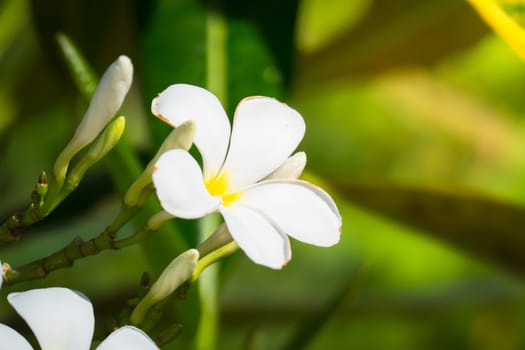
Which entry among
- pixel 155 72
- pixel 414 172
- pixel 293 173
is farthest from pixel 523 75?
pixel 293 173

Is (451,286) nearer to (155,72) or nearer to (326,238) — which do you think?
(155,72)

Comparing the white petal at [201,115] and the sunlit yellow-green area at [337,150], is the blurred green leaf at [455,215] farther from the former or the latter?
the white petal at [201,115]

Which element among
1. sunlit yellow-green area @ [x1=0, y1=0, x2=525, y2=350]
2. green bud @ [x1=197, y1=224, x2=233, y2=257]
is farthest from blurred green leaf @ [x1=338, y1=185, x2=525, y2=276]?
green bud @ [x1=197, y1=224, x2=233, y2=257]

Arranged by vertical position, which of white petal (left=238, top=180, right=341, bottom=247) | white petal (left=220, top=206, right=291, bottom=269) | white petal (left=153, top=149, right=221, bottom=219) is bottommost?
white petal (left=238, top=180, right=341, bottom=247)

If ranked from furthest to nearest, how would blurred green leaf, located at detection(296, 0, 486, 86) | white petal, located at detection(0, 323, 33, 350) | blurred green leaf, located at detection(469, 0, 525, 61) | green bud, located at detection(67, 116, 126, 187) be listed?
blurred green leaf, located at detection(296, 0, 486, 86), blurred green leaf, located at detection(469, 0, 525, 61), green bud, located at detection(67, 116, 126, 187), white petal, located at detection(0, 323, 33, 350)

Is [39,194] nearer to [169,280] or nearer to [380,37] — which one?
[169,280]

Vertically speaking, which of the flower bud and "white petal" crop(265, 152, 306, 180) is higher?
the flower bud

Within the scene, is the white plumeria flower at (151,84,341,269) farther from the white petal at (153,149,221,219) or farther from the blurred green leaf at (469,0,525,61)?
the blurred green leaf at (469,0,525,61)
